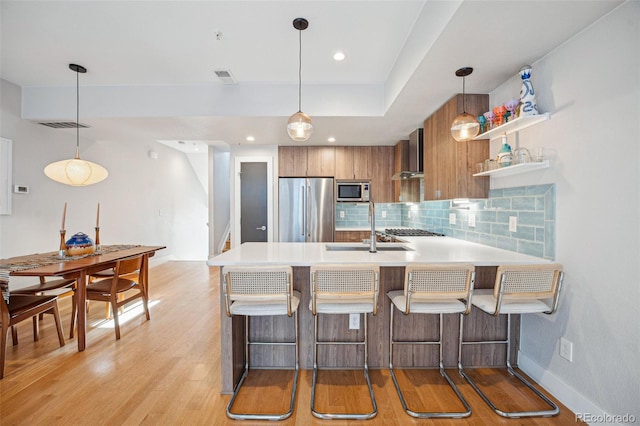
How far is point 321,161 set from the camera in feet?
16.3

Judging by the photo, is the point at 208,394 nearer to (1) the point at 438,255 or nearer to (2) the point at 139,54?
(1) the point at 438,255

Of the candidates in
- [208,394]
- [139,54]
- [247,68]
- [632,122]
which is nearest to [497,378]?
[632,122]

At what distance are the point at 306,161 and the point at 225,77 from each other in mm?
2143

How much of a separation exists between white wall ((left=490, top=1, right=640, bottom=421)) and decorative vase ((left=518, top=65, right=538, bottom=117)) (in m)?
0.08

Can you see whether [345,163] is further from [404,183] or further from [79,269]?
[79,269]

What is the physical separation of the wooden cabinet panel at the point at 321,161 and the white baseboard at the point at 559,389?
358cm

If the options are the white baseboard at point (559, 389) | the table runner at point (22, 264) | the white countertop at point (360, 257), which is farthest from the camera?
the table runner at point (22, 264)

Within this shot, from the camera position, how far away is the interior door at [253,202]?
5117mm

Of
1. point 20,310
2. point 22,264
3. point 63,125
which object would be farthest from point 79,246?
point 63,125

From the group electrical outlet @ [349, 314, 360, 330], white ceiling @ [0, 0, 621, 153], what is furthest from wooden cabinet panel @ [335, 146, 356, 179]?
electrical outlet @ [349, 314, 360, 330]

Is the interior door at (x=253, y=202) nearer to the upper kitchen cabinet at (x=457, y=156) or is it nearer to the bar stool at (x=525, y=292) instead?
the upper kitchen cabinet at (x=457, y=156)

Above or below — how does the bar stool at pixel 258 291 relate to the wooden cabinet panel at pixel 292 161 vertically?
below

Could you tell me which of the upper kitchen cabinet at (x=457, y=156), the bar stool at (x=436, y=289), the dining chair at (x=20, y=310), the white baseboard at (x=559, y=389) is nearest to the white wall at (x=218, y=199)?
the dining chair at (x=20, y=310)

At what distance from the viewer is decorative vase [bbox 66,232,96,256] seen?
297 centimetres
